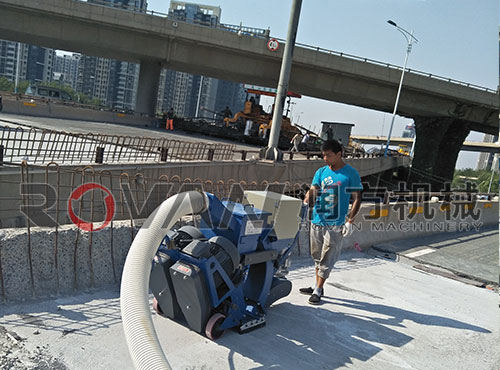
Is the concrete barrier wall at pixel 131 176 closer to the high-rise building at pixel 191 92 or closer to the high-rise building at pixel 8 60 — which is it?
the high-rise building at pixel 191 92

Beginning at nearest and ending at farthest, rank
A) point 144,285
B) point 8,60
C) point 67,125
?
point 144,285 → point 67,125 → point 8,60

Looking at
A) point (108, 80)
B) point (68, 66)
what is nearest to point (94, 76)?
point (108, 80)

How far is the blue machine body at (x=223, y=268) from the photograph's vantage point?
11.8 feet

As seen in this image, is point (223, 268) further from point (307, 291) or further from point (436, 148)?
point (436, 148)

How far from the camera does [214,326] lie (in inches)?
144

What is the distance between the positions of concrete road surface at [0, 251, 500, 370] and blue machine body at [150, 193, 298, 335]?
0.22 metres

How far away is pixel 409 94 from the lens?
33.4 meters

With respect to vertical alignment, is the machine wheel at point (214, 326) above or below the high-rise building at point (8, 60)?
below

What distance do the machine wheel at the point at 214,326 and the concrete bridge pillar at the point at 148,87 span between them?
31.6m

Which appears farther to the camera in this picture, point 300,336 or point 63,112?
point 63,112

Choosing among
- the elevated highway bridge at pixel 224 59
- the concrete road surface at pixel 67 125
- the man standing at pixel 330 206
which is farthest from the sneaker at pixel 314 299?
the elevated highway bridge at pixel 224 59

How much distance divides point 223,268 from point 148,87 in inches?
1268

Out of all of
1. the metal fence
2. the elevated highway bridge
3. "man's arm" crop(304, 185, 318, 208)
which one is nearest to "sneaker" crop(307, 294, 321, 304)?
"man's arm" crop(304, 185, 318, 208)

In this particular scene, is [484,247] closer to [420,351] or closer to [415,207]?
[415,207]
